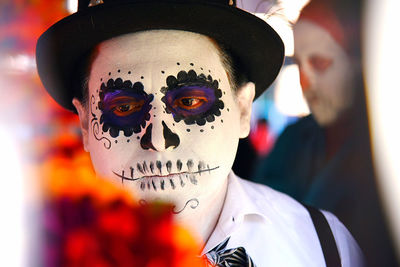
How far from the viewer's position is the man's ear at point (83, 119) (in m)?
1.31

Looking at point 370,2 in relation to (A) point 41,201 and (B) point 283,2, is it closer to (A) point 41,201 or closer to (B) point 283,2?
(B) point 283,2

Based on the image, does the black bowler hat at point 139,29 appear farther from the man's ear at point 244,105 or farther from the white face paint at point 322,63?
the white face paint at point 322,63

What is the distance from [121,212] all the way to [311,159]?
2.60 feet

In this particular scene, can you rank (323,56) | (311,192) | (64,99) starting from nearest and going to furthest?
(64,99), (323,56), (311,192)

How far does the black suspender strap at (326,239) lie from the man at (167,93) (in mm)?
162

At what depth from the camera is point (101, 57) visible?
1222mm

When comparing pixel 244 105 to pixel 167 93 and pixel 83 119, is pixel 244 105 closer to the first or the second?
pixel 167 93

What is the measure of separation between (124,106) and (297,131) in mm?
757

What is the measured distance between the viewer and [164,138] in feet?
3.70

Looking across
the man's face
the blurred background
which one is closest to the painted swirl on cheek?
the man's face

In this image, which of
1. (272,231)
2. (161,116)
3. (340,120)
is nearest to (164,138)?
(161,116)

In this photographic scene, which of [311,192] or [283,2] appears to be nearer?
[283,2]

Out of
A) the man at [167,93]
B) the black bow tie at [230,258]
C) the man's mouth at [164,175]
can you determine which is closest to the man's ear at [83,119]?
the man at [167,93]

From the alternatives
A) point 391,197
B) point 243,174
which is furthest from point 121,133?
point 391,197
